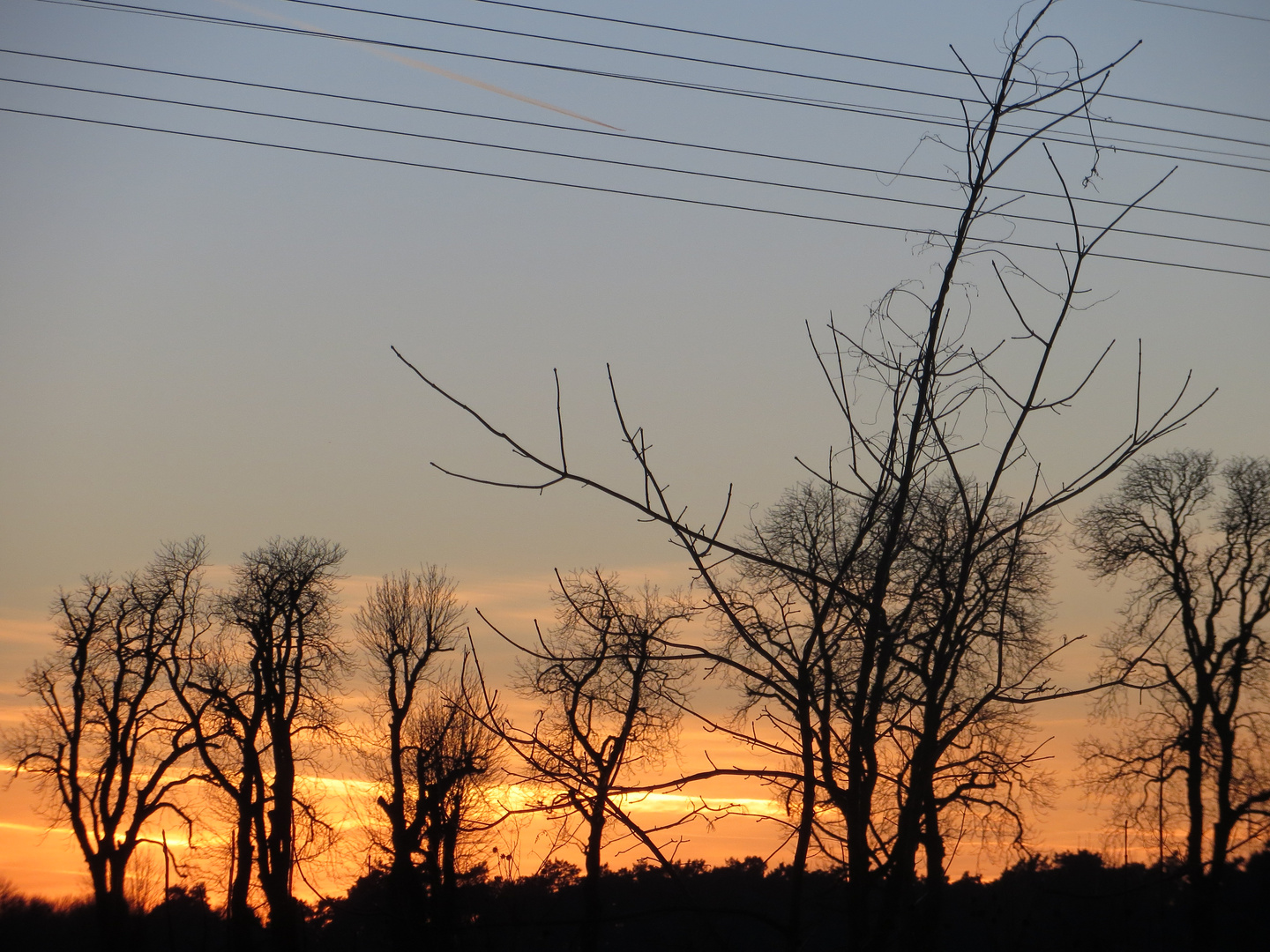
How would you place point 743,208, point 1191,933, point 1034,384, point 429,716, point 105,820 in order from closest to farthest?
point 1034,384, point 743,208, point 1191,933, point 105,820, point 429,716

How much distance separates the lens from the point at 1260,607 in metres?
19.7

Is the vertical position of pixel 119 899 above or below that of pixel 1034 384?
below

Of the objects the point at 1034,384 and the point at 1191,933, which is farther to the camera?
the point at 1191,933

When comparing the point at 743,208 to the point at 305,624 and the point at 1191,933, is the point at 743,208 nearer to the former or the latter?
the point at 1191,933

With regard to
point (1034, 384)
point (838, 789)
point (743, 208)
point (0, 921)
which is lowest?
point (0, 921)

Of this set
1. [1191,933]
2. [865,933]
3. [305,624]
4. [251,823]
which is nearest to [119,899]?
[251,823]

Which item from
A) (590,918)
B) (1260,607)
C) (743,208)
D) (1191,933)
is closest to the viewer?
(590,918)

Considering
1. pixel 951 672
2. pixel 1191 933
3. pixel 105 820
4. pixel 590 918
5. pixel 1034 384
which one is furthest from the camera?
pixel 105 820

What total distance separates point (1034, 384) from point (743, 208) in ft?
12.4

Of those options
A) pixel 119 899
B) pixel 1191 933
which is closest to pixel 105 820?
pixel 119 899

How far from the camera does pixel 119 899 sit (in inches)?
1038

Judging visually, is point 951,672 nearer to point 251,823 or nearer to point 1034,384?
point 1034,384

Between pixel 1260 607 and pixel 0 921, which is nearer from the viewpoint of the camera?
pixel 1260 607

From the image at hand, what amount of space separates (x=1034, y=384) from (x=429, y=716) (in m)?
27.2
